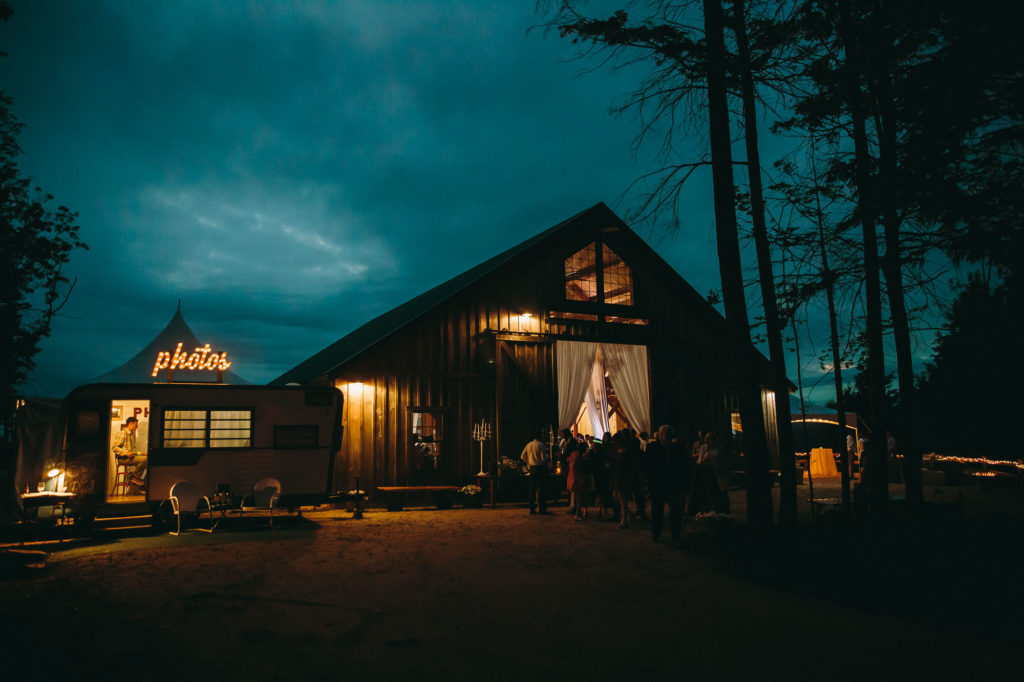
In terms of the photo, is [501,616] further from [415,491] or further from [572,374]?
[572,374]

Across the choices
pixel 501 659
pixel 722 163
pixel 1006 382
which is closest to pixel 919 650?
pixel 501 659

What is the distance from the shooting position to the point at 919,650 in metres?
4.61

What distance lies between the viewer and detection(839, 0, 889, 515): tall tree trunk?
8656 millimetres

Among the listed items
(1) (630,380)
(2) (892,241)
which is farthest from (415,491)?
(2) (892,241)

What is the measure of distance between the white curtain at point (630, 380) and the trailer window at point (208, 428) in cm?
1016

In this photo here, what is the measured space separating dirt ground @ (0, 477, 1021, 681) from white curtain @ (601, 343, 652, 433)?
8.98 m

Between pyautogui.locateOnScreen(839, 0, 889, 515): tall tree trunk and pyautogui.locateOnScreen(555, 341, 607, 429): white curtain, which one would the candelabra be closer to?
pyautogui.locateOnScreen(555, 341, 607, 429): white curtain

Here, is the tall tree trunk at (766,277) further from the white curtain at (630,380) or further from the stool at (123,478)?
the stool at (123,478)

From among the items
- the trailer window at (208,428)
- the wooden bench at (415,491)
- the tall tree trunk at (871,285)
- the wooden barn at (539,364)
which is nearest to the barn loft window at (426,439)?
the wooden barn at (539,364)

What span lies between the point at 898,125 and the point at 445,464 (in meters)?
12.0

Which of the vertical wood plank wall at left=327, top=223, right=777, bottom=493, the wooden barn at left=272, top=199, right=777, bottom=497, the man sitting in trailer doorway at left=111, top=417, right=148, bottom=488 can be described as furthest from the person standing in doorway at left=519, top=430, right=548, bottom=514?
the man sitting in trailer doorway at left=111, top=417, right=148, bottom=488

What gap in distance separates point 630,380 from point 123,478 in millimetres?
13629

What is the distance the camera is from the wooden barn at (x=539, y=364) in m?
15.1

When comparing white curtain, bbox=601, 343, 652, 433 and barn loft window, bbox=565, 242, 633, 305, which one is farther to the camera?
barn loft window, bbox=565, 242, 633, 305
